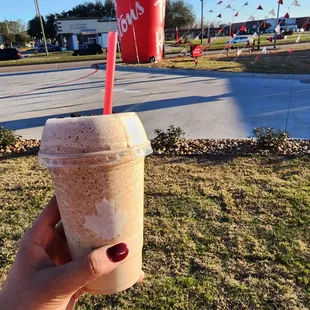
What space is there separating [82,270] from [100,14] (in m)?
71.4

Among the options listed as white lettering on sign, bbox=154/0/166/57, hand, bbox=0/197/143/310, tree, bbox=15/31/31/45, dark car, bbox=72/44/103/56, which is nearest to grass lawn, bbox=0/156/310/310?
hand, bbox=0/197/143/310

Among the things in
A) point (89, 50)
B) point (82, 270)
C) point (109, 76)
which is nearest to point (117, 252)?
point (82, 270)

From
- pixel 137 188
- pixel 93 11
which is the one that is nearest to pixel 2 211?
pixel 137 188

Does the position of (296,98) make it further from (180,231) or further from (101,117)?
(101,117)

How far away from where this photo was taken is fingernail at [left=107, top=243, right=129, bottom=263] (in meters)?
1.16

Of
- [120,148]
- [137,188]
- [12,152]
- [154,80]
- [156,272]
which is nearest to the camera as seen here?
[120,148]

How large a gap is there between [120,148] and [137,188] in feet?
0.76

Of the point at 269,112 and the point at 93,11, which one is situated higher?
the point at 93,11

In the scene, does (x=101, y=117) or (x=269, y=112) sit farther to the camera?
(x=269, y=112)

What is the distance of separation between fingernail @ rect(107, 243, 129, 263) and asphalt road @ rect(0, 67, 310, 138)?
4199 mm

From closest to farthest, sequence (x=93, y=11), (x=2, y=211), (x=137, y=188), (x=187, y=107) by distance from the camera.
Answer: (x=137, y=188) < (x=2, y=211) < (x=187, y=107) < (x=93, y=11)

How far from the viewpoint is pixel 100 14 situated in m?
64.8

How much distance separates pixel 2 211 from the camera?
315 cm

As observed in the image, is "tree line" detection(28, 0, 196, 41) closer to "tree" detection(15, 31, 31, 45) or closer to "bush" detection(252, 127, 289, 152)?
"tree" detection(15, 31, 31, 45)
